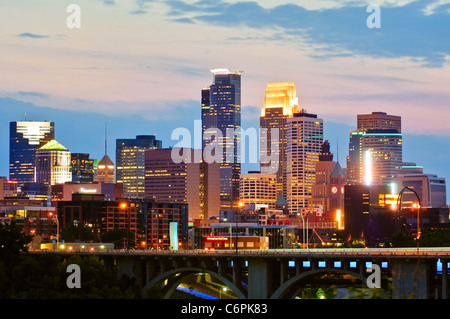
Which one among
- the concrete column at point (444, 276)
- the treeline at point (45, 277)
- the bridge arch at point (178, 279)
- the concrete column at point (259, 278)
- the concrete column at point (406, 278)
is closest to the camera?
the treeline at point (45, 277)

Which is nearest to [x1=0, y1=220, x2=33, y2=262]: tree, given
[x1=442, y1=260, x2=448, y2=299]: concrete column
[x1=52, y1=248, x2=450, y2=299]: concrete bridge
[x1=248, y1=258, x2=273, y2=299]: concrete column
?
[x1=52, y1=248, x2=450, y2=299]: concrete bridge

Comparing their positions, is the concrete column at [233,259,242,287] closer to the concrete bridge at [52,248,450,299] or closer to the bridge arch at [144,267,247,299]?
the concrete bridge at [52,248,450,299]

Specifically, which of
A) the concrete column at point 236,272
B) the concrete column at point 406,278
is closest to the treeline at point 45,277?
the concrete column at point 236,272

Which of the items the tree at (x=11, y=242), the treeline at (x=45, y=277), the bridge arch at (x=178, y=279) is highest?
the tree at (x=11, y=242)

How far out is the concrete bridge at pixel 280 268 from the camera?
114 metres

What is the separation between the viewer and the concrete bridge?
113875mm

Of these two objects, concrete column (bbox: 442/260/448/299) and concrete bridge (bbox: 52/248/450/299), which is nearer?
concrete column (bbox: 442/260/448/299)

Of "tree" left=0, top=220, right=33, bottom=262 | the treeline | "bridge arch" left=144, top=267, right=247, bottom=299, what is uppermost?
"tree" left=0, top=220, right=33, bottom=262

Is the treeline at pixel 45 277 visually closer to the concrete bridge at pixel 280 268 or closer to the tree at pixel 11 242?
the tree at pixel 11 242

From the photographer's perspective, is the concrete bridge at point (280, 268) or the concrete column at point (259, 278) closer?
the concrete bridge at point (280, 268)

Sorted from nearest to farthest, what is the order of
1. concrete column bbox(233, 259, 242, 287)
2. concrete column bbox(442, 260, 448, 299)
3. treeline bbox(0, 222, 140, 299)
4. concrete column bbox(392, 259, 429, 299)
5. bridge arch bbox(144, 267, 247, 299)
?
treeline bbox(0, 222, 140, 299) < concrete column bbox(392, 259, 429, 299) < concrete column bbox(442, 260, 448, 299) < bridge arch bbox(144, 267, 247, 299) < concrete column bbox(233, 259, 242, 287)
